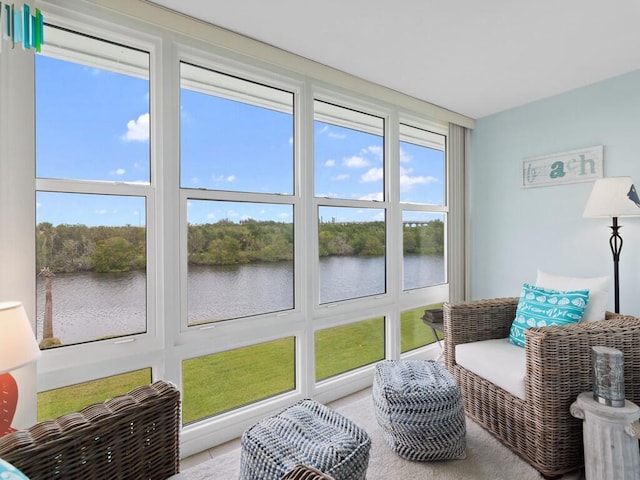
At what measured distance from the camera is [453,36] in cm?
211

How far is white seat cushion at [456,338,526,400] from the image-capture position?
74.3 inches

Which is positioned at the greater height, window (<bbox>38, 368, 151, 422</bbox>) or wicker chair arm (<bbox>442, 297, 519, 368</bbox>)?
wicker chair arm (<bbox>442, 297, 519, 368</bbox>)

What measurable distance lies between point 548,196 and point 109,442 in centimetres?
356

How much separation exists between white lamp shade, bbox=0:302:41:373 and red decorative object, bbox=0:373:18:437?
261mm

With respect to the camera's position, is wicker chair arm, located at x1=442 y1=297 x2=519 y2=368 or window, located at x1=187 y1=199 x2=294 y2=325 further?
wicker chair arm, located at x1=442 y1=297 x2=519 y2=368

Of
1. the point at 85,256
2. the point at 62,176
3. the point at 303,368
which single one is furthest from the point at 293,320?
the point at 62,176

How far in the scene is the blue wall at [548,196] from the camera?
265 cm

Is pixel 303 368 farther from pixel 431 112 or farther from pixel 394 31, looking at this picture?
pixel 431 112

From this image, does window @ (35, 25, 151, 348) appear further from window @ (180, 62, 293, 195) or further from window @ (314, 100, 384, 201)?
window @ (314, 100, 384, 201)

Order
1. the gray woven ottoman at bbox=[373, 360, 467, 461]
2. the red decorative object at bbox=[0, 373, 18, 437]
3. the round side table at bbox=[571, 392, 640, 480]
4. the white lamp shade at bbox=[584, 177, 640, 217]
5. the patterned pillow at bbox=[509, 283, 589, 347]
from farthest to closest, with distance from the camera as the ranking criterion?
the white lamp shade at bbox=[584, 177, 640, 217], the patterned pillow at bbox=[509, 283, 589, 347], the gray woven ottoman at bbox=[373, 360, 467, 461], the round side table at bbox=[571, 392, 640, 480], the red decorative object at bbox=[0, 373, 18, 437]

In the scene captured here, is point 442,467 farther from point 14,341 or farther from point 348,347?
point 14,341

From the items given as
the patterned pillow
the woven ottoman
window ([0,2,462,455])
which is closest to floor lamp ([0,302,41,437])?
window ([0,2,462,455])

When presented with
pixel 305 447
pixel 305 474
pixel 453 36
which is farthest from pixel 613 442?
pixel 453 36

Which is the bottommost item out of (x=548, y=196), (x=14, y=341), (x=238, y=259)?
(x=14, y=341)
